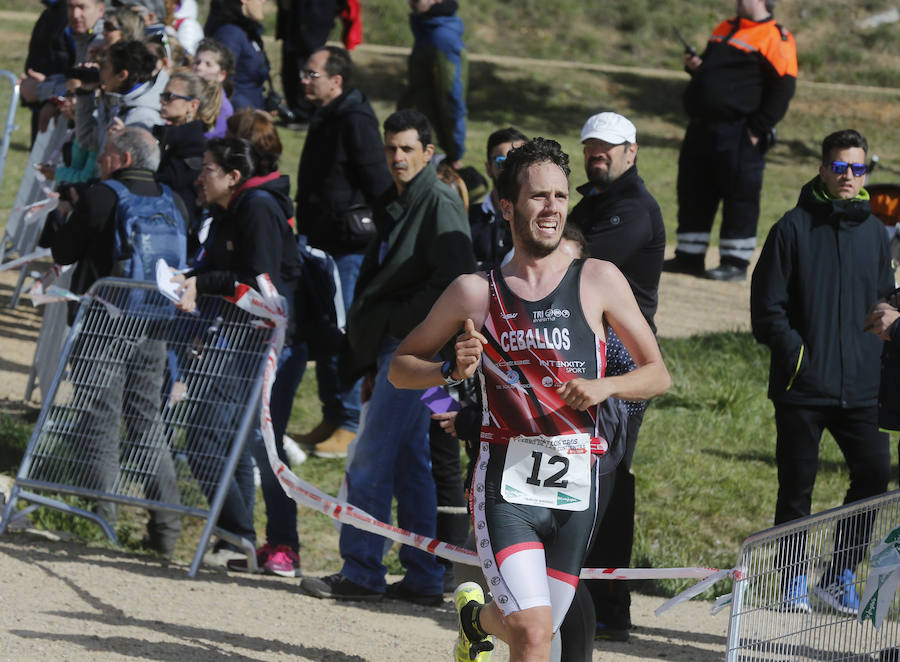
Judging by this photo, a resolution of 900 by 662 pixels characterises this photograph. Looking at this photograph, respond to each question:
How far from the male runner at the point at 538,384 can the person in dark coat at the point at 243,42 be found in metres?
6.20

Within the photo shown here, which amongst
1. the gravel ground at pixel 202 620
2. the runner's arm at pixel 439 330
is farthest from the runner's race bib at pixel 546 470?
the gravel ground at pixel 202 620

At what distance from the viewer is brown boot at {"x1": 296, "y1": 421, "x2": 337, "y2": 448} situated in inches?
338

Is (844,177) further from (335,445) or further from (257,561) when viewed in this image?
(335,445)

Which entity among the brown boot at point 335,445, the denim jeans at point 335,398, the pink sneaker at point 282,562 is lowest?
the pink sneaker at point 282,562

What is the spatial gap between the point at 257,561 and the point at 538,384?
2.94 m

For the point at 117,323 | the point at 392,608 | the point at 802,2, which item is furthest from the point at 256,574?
the point at 802,2

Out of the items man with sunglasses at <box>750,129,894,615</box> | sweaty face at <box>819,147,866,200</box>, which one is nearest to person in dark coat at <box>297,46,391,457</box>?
man with sunglasses at <box>750,129,894,615</box>

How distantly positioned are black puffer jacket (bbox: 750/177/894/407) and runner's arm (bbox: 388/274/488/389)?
210cm

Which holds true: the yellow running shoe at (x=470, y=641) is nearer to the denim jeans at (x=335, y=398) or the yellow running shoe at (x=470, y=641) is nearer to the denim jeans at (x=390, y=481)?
the denim jeans at (x=390, y=481)

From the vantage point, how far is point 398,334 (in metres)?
6.11

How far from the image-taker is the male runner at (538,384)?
13.9 feet

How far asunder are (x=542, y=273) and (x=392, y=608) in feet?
8.04

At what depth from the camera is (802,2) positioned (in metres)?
27.0

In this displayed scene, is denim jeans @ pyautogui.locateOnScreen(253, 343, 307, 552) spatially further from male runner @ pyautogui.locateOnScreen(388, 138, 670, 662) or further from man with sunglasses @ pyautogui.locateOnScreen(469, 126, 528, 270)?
male runner @ pyautogui.locateOnScreen(388, 138, 670, 662)
